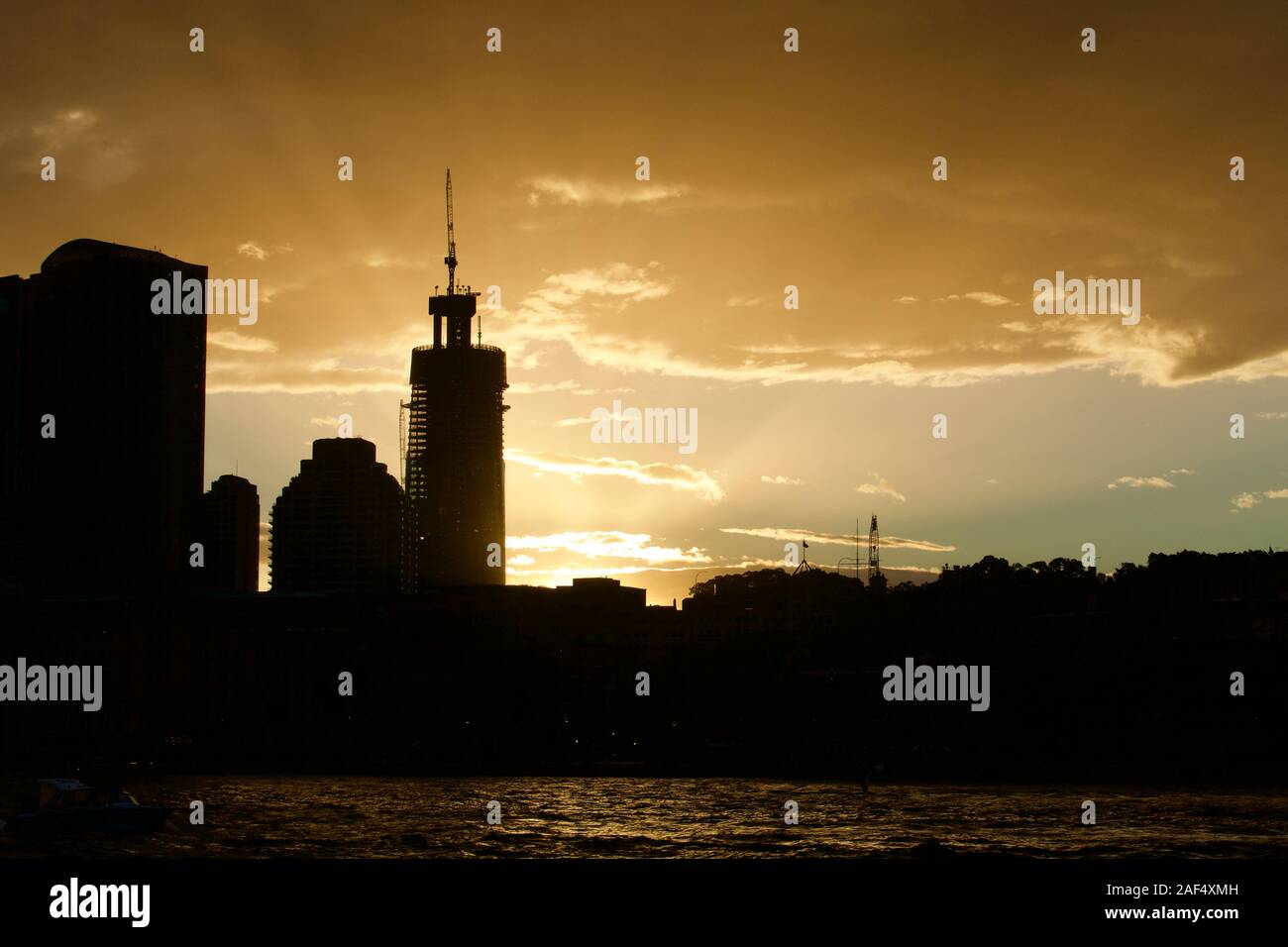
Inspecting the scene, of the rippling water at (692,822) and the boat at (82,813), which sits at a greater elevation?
the boat at (82,813)

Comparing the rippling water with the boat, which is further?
the boat

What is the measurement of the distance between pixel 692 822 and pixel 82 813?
114 ft

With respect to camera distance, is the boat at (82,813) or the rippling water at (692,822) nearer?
the rippling water at (692,822)

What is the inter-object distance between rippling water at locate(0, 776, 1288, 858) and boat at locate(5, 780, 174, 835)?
1111mm

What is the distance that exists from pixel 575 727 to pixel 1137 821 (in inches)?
4375

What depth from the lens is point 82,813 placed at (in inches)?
3009

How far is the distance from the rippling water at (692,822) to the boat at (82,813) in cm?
111

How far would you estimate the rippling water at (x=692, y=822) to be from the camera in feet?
228

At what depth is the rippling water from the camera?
6938 centimetres

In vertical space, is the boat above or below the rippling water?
→ above

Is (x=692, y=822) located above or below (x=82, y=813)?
below
